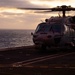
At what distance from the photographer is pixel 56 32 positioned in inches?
997

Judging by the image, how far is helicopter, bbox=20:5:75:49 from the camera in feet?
81.4

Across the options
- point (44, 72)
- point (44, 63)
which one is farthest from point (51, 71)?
point (44, 63)

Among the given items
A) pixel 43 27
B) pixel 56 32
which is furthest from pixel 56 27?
pixel 43 27

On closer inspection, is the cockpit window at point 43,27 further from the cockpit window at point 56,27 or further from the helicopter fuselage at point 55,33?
the cockpit window at point 56,27

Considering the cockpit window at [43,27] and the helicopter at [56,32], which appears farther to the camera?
the cockpit window at [43,27]

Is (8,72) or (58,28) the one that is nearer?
(8,72)

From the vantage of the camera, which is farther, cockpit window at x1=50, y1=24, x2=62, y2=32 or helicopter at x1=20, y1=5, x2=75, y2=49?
cockpit window at x1=50, y1=24, x2=62, y2=32

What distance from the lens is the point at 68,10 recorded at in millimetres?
27125

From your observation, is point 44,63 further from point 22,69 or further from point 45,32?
point 45,32

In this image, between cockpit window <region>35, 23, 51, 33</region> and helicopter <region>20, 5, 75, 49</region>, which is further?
cockpit window <region>35, 23, 51, 33</region>

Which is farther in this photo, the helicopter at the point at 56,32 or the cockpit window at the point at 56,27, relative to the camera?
the cockpit window at the point at 56,27

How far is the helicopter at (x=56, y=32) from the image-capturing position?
81.4 feet

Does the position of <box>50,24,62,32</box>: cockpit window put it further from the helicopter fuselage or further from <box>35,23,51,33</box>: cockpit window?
<box>35,23,51,33</box>: cockpit window

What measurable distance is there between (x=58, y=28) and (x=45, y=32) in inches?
45.5
